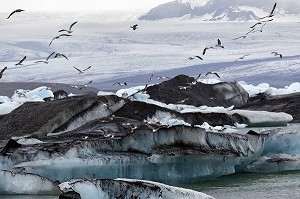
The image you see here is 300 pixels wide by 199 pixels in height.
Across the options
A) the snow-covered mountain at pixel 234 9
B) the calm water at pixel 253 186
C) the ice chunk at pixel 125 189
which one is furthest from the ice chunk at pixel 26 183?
the snow-covered mountain at pixel 234 9

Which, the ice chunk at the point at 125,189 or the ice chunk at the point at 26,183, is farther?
the ice chunk at the point at 26,183

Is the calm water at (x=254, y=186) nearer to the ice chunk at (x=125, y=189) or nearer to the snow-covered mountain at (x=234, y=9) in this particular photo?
the ice chunk at (x=125, y=189)

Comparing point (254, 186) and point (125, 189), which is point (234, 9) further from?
point (125, 189)

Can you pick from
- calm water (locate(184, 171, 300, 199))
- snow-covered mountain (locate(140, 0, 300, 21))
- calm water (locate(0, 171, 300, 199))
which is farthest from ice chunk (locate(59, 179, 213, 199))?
snow-covered mountain (locate(140, 0, 300, 21))

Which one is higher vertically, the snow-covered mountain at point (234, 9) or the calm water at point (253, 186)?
the calm water at point (253, 186)

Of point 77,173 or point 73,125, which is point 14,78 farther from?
point 77,173

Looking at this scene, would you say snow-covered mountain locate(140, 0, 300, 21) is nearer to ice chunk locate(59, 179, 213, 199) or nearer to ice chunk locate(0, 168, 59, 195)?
ice chunk locate(0, 168, 59, 195)

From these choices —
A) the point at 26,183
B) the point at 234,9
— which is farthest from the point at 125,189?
the point at 234,9

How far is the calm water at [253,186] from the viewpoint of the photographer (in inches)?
336

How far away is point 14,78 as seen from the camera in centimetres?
4266

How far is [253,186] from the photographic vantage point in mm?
9227

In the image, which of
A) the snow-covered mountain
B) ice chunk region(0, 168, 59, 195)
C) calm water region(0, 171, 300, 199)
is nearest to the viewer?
ice chunk region(0, 168, 59, 195)

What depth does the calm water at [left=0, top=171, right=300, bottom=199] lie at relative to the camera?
8.55m

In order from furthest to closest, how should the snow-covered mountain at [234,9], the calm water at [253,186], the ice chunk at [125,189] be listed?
the snow-covered mountain at [234,9], the calm water at [253,186], the ice chunk at [125,189]
